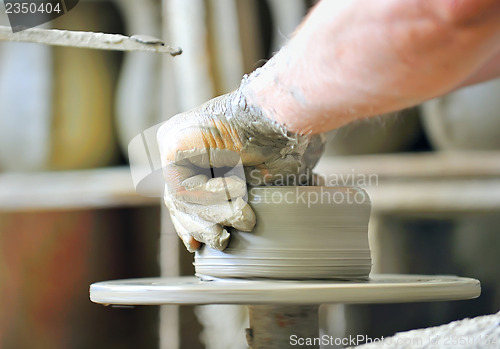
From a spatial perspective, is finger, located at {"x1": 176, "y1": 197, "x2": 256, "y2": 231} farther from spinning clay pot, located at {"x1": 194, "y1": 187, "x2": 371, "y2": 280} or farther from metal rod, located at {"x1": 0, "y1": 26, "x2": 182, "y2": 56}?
metal rod, located at {"x1": 0, "y1": 26, "x2": 182, "y2": 56}

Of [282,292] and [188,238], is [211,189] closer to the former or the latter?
[188,238]

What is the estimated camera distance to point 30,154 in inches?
106

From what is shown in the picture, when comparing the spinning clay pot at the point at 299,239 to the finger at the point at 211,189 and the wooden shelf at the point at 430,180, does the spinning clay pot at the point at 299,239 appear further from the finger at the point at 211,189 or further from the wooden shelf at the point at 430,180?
the wooden shelf at the point at 430,180

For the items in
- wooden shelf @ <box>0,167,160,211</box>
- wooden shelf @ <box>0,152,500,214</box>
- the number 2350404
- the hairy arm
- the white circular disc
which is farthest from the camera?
wooden shelf @ <box>0,167,160,211</box>

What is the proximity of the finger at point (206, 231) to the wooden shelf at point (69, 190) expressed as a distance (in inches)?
52.4

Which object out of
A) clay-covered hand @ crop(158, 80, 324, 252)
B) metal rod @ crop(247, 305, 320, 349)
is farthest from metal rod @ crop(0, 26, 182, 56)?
metal rod @ crop(247, 305, 320, 349)

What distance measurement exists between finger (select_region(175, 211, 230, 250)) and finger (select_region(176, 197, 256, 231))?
0.01 m

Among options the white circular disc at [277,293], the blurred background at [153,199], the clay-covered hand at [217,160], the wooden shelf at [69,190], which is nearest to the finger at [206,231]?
the clay-covered hand at [217,160]

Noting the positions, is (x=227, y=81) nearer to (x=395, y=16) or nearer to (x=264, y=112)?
(x=264, y=112)

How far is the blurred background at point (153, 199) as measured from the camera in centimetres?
228

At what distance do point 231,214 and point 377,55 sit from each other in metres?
0.53

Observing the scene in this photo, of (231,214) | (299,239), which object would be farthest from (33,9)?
(299,239)

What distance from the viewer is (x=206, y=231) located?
1.29 m

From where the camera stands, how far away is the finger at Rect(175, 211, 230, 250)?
1282 millimetres
